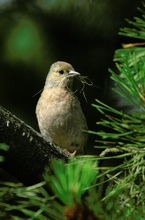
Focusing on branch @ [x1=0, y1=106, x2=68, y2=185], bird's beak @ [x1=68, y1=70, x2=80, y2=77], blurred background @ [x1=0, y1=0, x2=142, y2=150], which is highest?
blurred background @ [x1=0, y1=0, x2=142, y2=150]

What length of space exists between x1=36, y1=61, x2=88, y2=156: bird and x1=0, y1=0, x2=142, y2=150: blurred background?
29 cm

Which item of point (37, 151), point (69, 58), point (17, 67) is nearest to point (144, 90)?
point (37, 151)

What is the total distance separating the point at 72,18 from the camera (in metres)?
5.29

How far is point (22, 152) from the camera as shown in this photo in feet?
9.81

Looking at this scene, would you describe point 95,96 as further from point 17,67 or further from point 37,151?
point 37,151

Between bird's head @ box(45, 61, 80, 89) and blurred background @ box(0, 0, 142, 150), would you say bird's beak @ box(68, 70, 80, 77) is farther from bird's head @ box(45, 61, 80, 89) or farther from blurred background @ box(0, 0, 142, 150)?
blurred background @ box(0, 0, 142, 150)

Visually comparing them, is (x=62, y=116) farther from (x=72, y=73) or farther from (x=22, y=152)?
(x=22, y=152)

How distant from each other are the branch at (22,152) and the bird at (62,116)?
2505mm

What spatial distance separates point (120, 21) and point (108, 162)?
1346 millimetres

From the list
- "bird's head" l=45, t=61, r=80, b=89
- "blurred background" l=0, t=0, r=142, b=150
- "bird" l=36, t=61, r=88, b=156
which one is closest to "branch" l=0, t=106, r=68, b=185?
"blurred background" l=0, t=0, r=142, b=150

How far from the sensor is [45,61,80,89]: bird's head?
587 cm

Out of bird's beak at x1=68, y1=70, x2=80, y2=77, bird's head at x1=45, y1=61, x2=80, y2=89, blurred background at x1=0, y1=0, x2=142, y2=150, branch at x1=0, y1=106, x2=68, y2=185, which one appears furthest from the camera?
bird's head at x1=45, y1=61, x2=80, y2=89

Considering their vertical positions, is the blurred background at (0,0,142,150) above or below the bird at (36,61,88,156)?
above

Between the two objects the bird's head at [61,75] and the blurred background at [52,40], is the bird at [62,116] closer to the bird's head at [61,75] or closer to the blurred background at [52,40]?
the bird's head at [61,75]
